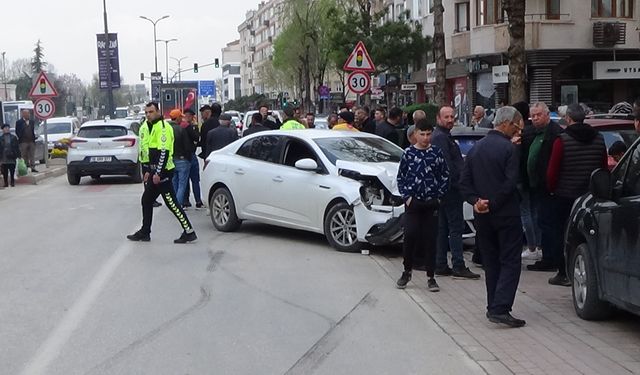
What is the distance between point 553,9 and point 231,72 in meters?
156

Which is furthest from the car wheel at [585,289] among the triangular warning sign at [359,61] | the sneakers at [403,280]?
the triangular warning sign at [359,61]

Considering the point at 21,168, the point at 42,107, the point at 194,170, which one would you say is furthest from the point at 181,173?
the point at 42,107

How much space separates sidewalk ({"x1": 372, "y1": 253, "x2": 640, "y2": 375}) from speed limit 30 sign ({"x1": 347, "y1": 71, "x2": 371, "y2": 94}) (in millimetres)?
9426

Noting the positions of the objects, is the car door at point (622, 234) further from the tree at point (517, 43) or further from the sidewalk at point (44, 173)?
the sidewalk at point (44, 173)

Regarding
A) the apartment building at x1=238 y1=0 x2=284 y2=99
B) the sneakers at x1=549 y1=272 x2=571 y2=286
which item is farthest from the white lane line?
the apartment building at x1=238 y1=0 x2=284 y2=99

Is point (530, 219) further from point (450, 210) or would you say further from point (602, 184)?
point (602, 184)

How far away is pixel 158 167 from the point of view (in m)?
12.5

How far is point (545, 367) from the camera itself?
21.2ft

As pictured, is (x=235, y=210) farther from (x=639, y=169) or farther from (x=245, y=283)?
(x=639, y=169)

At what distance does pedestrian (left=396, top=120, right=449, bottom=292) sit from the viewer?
9.09 meters

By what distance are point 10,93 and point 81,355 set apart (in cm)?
9819

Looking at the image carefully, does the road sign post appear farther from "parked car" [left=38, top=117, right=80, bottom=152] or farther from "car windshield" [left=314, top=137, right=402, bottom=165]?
"car windshield" [left=314, top=137, right=402, bottom=165]

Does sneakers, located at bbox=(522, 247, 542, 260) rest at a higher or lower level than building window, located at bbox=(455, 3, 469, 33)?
lower

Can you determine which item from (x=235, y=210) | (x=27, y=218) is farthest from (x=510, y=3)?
(x=27, y=218)
